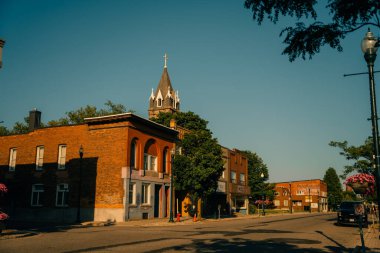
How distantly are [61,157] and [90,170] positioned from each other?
4.26 meters

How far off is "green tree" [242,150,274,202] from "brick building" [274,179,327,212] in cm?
2516

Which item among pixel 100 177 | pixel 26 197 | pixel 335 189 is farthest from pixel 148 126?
pixel 335 189

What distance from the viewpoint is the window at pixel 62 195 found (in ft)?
112

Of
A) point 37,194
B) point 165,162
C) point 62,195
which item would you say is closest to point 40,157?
point 37,194

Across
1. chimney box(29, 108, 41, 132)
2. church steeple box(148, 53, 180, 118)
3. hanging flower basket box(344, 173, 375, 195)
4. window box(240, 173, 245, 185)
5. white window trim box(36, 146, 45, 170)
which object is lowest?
hanging flower basket box(344, 173, 375, 195)

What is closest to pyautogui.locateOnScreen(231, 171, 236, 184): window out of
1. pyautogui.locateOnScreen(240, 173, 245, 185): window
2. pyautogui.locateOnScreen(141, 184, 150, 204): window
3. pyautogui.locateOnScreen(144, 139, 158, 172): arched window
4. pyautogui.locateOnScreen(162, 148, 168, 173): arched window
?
pyautogui.locateOnScreen(240, 173, 245, 185): window

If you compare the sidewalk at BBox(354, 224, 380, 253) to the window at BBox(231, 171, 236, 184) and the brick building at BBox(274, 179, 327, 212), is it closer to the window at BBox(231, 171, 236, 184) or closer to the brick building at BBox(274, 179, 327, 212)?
the window at BBox(231, 171, 236, 184)

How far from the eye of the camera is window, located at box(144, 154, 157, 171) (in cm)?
3538

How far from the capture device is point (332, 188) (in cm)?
12062

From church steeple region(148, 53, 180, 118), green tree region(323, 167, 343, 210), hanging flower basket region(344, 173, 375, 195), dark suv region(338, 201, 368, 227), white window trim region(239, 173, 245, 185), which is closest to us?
hanging flower basket region(344, 173, 375, 195)

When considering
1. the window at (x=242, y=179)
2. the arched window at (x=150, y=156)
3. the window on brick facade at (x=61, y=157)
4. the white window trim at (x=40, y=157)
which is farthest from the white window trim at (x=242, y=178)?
the white window trim at (x=40, y=157)

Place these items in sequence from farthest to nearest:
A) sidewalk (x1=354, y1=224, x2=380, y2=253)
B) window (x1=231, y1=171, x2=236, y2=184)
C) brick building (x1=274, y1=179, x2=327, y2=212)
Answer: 1. brick building (x1=274, y1=179, x2=327, y2=212)
2. window (x1=231, y1=171, x2=236, y2=184)
3. sidewalk (x1=354, y1=224, x2=380, y2=253)

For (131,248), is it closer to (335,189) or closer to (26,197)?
(26,197)

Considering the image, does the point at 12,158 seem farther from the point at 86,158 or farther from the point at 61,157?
the point at 86,158
